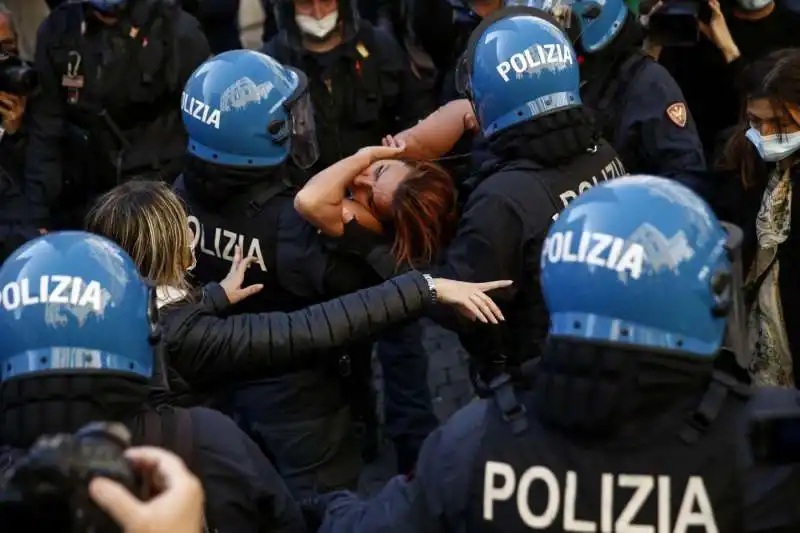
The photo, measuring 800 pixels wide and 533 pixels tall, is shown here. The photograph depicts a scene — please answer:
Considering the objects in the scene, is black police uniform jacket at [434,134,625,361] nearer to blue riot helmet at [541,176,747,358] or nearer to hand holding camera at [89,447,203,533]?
blue riot helmet at [541,176,747,358]

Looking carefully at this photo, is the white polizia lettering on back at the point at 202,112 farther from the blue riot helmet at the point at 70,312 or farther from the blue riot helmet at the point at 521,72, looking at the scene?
the blue riot helmet at the point at 70,312

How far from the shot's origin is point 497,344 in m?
3.50

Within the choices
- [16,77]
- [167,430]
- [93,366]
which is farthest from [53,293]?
[16,77]

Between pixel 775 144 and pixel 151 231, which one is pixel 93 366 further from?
pixel 775 144

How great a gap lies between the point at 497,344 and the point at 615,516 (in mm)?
1598

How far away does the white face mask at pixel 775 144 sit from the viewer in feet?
11.9

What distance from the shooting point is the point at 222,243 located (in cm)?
346

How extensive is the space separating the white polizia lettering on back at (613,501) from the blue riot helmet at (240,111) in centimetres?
179

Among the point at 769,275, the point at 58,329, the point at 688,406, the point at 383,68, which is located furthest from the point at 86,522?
the point at 383,68

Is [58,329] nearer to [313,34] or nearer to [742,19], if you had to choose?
[313,34]

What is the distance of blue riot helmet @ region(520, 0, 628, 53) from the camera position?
4.15 m

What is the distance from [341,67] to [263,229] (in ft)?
6.27

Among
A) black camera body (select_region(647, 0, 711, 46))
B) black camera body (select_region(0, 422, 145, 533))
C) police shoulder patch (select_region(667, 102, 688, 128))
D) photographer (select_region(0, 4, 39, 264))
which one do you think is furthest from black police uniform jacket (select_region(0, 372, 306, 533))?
black camera body (select_region(647, 0, 711, 46))

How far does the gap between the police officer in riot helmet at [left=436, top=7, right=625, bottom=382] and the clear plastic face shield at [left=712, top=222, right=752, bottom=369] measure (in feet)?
3.81
